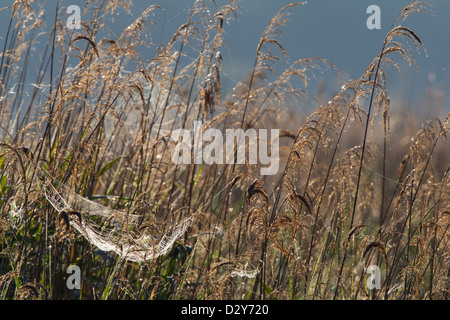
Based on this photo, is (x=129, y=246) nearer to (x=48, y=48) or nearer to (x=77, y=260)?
(x=77, y=260)

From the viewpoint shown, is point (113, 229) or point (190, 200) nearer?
point (113, 229)

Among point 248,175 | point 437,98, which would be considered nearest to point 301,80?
point 248,175

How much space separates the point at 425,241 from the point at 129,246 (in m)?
1.52

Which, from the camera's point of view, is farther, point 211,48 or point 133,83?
point 211,48

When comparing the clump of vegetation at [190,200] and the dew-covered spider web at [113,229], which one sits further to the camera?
the clump of vegetation at [190,200]

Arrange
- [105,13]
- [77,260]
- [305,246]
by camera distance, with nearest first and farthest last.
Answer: [77,260]
[105,13]
[305,246]

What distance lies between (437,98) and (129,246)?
514cm

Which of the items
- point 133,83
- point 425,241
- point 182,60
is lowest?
point 425,241

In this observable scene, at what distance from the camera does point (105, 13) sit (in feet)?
12.3

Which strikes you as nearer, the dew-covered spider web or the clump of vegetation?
the dew-covered spider web
